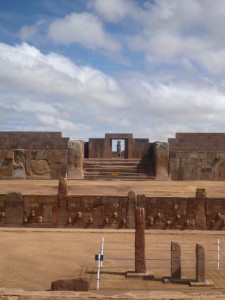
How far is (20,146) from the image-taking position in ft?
83.0

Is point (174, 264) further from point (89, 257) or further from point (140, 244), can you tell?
point (89, 257)

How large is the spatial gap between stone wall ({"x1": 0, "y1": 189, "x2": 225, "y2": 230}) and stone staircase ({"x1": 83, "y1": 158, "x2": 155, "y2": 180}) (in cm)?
772

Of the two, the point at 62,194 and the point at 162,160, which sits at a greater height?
the point at 162,160

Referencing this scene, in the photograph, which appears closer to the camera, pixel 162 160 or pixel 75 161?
pixel 162 160

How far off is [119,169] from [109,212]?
8977mm

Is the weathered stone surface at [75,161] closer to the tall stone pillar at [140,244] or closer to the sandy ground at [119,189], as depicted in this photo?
the sandy ground at [119,189]

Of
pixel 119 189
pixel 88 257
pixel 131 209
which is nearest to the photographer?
pixel 88 257

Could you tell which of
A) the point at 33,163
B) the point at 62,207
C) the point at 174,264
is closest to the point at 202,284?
the point at 174,264

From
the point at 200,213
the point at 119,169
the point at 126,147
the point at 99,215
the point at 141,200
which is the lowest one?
the point at 99,215

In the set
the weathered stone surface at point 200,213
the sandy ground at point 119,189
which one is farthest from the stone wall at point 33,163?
the weathered stone surface at point 200,213

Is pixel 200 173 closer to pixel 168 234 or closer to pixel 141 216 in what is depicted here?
pixel 168 234

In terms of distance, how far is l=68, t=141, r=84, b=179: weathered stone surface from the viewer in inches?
922

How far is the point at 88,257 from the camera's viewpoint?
1002 cm

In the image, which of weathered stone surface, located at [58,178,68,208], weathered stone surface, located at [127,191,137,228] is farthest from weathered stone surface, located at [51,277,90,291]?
weathered stone surface, located at [58,178,68,208]
